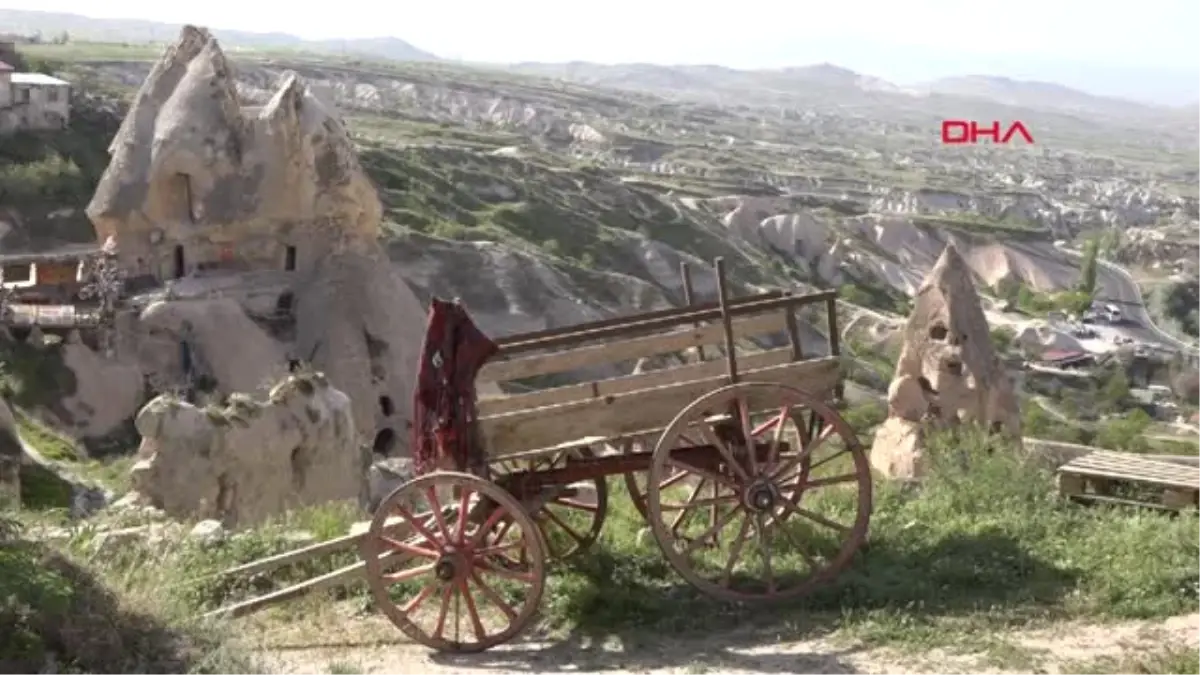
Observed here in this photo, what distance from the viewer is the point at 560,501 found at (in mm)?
8938

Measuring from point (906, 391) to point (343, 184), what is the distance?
1274cm

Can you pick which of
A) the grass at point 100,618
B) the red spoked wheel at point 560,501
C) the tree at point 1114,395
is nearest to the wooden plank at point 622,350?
the red spoked wheel at point 560,501

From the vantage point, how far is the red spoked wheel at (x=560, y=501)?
27.2 feet

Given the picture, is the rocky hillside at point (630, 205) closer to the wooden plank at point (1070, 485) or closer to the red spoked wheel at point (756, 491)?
the wooden plank at point (1070, 485)

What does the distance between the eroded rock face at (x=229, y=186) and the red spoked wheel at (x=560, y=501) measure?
18019 millimetres

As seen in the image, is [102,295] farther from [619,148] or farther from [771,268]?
[619,148]

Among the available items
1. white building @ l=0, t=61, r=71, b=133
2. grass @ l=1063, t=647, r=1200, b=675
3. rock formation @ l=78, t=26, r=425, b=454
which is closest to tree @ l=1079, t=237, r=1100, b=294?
white building @ l=0, t=61, r=71, b=133

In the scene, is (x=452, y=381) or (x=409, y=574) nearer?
(x=409, y=574)

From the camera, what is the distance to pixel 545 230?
67688mm

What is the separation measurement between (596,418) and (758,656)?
1657mm

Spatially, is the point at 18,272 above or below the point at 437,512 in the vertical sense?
below

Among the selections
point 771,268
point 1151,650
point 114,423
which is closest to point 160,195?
point 114,423

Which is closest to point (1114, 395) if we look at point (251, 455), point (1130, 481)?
point (251, 455)

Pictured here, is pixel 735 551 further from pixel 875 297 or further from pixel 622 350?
pixel 875 297
